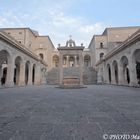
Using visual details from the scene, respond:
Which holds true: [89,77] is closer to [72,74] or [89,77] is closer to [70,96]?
[72,74]

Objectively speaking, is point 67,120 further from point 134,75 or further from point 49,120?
point 134,75

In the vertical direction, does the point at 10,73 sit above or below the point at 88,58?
below

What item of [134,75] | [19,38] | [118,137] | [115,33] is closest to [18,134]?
[118,137]

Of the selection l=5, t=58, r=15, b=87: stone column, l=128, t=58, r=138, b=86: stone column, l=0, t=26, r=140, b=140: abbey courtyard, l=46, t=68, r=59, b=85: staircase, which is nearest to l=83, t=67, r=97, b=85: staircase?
l=0, t=26, r=140, b=140: abbey courtyard

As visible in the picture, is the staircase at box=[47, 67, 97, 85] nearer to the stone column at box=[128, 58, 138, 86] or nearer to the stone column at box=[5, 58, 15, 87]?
the stone column at box=[5, 58, 15, 87]

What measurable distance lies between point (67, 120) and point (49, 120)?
409 mm

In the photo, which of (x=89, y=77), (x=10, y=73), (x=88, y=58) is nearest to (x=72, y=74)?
(x=89, y=77)

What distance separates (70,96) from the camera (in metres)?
6.95

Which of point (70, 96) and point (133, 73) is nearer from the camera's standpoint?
point (70, 96)

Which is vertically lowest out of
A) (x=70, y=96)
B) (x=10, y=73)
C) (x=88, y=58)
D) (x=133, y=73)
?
(x=70, y=96)

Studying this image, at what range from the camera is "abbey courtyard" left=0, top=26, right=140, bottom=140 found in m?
2.34

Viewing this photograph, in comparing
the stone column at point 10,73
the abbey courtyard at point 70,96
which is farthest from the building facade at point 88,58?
the stone column at point 10,73

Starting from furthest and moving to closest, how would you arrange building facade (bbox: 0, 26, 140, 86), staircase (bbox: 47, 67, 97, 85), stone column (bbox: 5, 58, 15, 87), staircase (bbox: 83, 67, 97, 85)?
staircase (bbox: 47, 67, 97, 85), staircase (bbox: 83, 67, 97, 85), building facade (bbox: 0, 26, 140, 86), stone column (bbox: 5, 58, 15, 87)

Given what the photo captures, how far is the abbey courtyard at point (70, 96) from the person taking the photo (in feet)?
7.67
